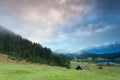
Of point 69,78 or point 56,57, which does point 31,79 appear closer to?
point 69,78

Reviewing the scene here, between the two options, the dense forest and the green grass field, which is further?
the dense forest

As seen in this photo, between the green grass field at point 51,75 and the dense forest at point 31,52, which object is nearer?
the green grass field at point 51,75

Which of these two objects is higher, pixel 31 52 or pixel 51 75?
pixel 31 52

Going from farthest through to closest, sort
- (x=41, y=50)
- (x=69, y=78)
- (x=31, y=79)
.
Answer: (x=41, y=50), (x=69, y=78), (x=31, y=79)

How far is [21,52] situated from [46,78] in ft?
427

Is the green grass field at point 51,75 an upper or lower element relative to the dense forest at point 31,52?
lower

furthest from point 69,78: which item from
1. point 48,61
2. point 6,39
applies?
point 6,39

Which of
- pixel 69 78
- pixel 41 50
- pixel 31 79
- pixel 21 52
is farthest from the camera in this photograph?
pixel 41 50

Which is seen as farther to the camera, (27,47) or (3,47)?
(27,47)

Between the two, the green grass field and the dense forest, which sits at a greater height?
the dense forest

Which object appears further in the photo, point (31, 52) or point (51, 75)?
point (31, 52)

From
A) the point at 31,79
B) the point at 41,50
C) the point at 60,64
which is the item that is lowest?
the point at 31,79

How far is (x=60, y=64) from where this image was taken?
180125mm

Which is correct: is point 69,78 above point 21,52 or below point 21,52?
below
